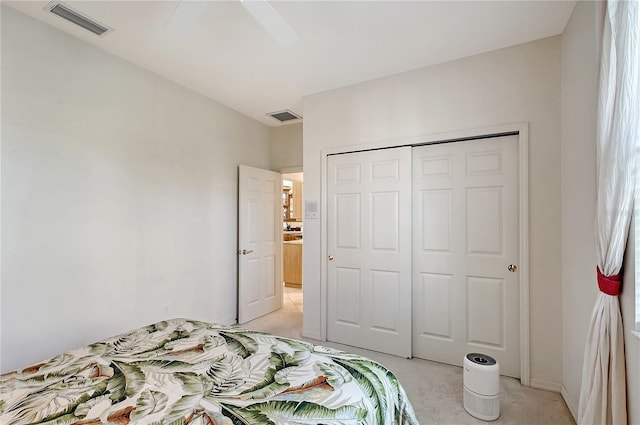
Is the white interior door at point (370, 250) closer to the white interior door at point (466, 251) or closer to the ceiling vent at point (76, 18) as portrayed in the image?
the white interior door at point (466, 251)

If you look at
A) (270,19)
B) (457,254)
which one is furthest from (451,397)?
(270,19)

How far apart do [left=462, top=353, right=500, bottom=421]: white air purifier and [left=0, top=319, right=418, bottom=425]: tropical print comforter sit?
0.93 metres

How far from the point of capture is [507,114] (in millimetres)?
2562

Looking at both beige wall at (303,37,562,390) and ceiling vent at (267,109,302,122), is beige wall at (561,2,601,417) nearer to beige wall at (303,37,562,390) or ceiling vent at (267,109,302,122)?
beige wall at (303,37,562,390)

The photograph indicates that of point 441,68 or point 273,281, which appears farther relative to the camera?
point 273,281

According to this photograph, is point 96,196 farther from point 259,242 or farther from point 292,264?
point 292,264

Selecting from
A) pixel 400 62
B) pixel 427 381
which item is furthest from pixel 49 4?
pixel 427 381

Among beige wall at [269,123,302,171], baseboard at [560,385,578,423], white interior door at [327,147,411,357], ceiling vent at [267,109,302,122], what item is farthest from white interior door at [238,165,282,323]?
baseboard at [560,385,578,423]

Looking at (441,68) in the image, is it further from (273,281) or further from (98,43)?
(273,281)

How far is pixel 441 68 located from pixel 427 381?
2705 millimetres

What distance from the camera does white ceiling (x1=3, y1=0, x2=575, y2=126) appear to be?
82.6 inches

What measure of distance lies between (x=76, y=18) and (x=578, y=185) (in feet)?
11.8

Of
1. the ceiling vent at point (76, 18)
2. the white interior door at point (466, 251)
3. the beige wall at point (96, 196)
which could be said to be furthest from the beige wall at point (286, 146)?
the ceiling vent at point (76, 18)

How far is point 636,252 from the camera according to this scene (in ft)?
4.55
